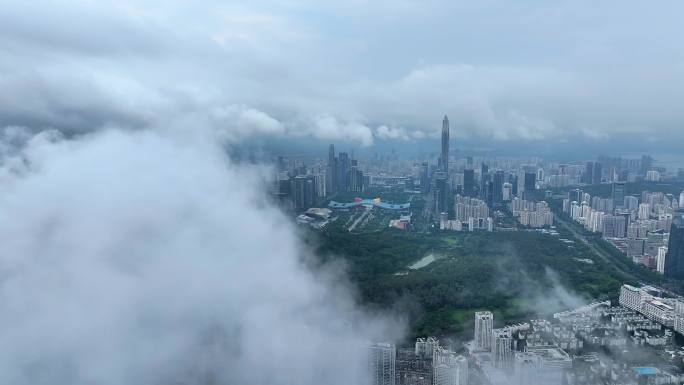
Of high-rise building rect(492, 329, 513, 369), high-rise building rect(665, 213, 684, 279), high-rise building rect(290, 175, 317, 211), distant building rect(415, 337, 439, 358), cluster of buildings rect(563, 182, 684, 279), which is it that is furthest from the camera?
cluster of buildings rect(563, 182, 684, 279)

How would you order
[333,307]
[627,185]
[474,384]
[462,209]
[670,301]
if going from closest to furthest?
[474,384]
[333,307]
[670,301]
[462,209]
[627,185]

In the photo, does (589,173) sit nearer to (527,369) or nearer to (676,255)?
(676,255)

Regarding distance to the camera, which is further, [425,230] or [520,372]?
[425,230]

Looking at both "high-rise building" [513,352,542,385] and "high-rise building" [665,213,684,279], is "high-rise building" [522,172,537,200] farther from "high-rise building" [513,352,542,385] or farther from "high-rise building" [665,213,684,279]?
"high-rise building" [513,352,542,385]

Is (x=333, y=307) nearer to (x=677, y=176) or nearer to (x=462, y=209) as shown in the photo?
(x=462, y=209)

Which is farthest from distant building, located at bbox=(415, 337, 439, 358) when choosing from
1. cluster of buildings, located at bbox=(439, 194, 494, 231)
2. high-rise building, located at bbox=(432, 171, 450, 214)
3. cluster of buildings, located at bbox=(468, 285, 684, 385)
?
high-rise building, located at bbox=(432, 171, 450, 214)

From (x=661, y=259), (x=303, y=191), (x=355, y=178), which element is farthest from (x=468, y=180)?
(x=303, y=191)

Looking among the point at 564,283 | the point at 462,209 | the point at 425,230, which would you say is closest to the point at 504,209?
the point at 462,209

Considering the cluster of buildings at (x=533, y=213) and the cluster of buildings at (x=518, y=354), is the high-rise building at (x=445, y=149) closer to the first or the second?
the cluster of buildings at (x=533, y=213)
